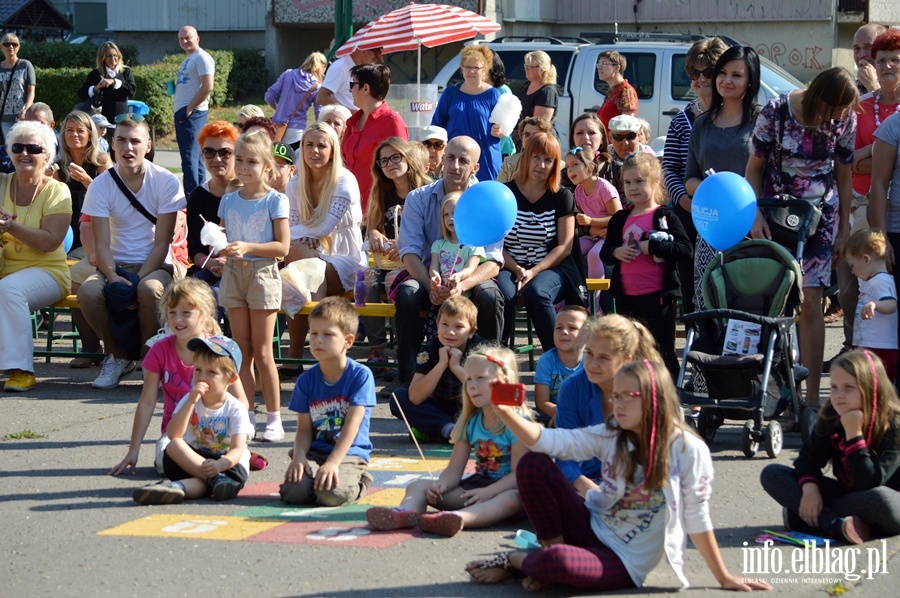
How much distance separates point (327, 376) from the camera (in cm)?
643

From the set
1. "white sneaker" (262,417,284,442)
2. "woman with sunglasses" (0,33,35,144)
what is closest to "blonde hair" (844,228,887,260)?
"white sneaker" (262,417,284,442)

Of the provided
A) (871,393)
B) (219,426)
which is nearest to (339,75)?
(219,426)

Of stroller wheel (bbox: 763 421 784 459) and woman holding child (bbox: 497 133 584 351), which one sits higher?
woman holding child (bbox: 497 133 584 351)

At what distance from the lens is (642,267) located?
8.49 m

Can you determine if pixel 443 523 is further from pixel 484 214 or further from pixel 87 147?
pixel 87 147

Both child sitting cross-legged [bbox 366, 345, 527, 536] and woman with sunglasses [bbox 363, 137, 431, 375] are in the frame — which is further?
woman with sunglasses [bbox 363, 137, 431, 375]

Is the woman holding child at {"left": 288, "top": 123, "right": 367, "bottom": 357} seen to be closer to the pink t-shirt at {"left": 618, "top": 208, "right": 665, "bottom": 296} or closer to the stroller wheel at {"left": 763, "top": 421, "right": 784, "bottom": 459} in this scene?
the pink t-shirt at {"left": 618, "top": 208, "right": 665, "bottom": 296}

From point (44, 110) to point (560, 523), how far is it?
9.96m

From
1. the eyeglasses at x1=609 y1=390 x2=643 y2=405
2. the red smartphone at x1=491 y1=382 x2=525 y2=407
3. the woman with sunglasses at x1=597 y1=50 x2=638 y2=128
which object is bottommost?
the eyeglasses at x1=609 y1=390 x2=643 y2=405

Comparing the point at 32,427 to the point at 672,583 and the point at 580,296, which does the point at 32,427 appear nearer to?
the point at 580,296

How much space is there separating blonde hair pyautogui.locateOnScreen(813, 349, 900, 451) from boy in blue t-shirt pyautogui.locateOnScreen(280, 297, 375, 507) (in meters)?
2.33

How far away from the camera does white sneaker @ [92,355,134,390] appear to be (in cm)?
924

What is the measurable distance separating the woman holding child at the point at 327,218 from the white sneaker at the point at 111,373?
128 centimetres

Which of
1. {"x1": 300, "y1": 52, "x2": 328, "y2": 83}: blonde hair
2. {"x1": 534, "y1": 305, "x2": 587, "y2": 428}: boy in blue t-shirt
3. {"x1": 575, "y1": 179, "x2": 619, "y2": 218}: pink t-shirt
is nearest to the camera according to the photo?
{"x1": 534, "y1": 305, "x2": 587, "y2": 428}: boy in blue t-shirt
